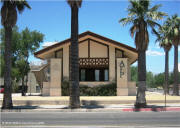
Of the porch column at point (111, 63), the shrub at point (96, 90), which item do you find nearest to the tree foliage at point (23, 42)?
the shrub at point (96, 90)

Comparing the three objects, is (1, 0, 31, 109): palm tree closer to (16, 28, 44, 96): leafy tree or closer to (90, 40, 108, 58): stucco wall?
(90, 40, 108, 58): stucco wall

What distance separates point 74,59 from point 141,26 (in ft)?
19.5

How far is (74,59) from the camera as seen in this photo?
55.5 ft

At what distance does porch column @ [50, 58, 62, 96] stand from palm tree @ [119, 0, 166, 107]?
1054 centimetres

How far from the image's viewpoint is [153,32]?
59.6 ft

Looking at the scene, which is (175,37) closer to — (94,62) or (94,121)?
(94,62)

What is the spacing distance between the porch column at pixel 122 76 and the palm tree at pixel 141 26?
25.3 feet

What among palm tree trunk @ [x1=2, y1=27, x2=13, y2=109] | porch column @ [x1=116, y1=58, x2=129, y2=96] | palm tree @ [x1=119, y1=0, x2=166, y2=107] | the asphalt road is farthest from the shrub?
the asphalt road

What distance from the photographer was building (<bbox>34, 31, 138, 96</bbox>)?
25406 millimetres

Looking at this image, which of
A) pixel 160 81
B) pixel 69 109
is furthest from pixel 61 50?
pixel 160 81

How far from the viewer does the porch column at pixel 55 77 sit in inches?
1001

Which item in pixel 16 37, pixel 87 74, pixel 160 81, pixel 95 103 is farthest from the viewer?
pixel 160 81

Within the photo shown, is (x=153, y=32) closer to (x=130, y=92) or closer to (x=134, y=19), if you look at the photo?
(x=134, y=19)

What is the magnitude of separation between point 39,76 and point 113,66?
10205 mm
